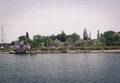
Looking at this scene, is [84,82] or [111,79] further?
[111,79]

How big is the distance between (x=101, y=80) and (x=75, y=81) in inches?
259

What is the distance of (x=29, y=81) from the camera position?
7025cm

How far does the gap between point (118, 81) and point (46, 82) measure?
55.0 ft

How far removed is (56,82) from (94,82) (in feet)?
28.8

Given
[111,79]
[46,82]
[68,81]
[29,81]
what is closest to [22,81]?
[29,81]

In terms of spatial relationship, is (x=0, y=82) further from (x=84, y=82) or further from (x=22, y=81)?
(x=84, y=82)

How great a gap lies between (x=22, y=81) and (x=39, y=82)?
15.5 ft

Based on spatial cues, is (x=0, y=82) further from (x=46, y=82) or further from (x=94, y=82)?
(x=94, y=82)

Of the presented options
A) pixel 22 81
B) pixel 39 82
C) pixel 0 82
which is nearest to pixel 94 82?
pixel 39 82

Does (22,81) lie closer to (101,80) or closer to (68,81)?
(68,81)

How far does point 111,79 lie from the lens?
71625mm

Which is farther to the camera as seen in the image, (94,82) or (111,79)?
(111,79)

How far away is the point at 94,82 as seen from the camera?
6669cm

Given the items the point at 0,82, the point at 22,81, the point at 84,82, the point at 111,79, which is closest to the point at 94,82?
the point at 84,82
